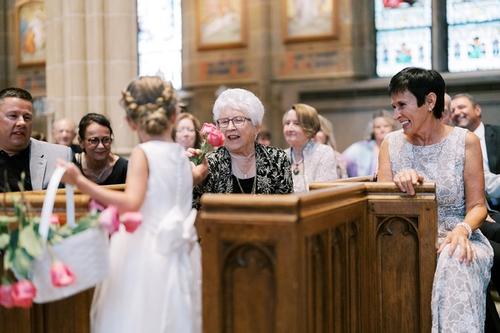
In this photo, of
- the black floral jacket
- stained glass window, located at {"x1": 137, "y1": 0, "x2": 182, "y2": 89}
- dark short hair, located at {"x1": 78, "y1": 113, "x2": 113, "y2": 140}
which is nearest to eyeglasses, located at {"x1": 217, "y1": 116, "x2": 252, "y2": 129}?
the black floral jacket

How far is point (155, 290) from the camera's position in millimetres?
2594

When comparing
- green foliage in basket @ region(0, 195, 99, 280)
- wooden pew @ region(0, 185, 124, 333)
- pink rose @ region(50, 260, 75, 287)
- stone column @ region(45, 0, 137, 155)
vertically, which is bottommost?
wooden pew @ region(0, 185, 124, 333)

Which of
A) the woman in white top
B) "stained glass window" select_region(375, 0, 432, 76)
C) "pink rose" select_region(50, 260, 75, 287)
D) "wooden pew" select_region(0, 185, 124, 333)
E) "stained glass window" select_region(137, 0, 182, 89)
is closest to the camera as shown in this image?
"pink rose" select_region(50, 260, 75, 287)

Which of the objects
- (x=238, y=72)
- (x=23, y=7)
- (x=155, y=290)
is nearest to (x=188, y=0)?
(x=238, y=72)

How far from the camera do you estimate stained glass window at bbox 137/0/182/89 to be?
32.4 ft

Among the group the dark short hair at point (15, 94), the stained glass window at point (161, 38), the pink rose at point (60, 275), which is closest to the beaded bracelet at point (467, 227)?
the pink rose at point (60, 275)

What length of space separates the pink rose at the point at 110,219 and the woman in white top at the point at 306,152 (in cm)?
276

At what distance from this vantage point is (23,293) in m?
2.36

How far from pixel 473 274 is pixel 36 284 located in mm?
1872

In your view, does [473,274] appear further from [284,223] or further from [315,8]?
[315,8]

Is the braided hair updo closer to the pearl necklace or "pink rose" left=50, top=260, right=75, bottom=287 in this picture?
"pink rose" left=50, top=260, right=75, bottom=287

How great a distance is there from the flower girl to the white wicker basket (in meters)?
0.14

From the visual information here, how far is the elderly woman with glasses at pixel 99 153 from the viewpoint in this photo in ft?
14.8

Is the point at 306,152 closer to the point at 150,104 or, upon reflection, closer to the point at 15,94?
the point at 15,94
